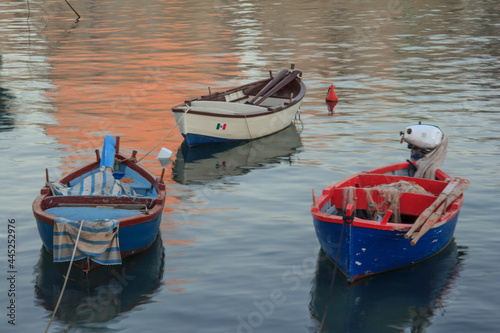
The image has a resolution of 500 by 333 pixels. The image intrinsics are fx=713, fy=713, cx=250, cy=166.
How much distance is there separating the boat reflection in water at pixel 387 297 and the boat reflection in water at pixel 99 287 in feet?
10.6

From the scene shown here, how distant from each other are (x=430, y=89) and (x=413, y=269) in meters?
19.0

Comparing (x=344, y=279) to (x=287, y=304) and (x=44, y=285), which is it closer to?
(x=287, y=304)

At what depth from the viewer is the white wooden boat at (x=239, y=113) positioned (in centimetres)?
2270

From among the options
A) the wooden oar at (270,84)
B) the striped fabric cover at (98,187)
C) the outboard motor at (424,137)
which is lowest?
the striped fabric cover at (98,187)

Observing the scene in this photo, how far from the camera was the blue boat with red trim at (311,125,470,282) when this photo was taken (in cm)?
1291

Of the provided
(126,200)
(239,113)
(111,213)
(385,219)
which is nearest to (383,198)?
(385,219)

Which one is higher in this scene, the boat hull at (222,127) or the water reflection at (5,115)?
the boat hull at (222,127)

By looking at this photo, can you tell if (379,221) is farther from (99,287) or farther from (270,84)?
(270,84)

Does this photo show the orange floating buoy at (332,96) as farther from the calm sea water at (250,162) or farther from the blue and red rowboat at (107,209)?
the blue and red rowboat at (107,209)

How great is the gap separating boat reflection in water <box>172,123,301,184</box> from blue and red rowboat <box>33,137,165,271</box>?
4.17 meters

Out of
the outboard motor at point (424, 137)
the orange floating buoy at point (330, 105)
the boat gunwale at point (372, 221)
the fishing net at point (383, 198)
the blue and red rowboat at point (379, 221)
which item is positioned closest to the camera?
the boat gunwale at point (372, 221)

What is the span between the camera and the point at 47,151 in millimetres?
22734

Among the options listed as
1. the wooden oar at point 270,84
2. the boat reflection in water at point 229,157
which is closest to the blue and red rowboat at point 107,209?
the boat reflection in water at point 229,157

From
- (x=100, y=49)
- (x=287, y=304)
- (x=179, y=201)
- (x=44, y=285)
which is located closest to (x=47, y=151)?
(x=179, y=201)
